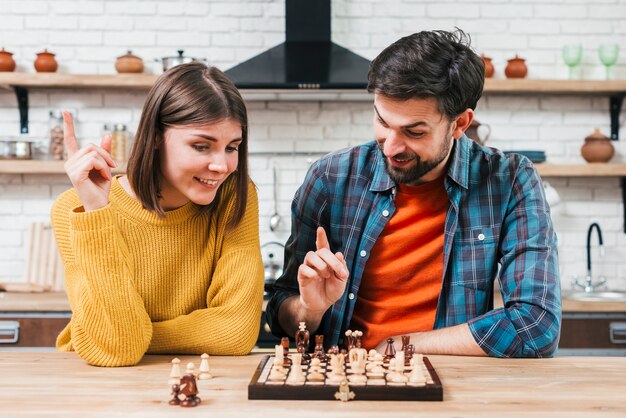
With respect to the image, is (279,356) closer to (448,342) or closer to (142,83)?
(448,342)

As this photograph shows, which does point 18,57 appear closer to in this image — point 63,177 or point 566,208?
point 63,177

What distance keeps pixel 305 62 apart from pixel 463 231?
1.89 meters

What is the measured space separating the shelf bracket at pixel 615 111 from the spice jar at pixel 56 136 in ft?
10.4

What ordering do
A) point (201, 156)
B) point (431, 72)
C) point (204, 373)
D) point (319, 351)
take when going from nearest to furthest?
1. point (204, 373)
2. point (319, 351)
3. point (201, 156)
4. point (431, 72)

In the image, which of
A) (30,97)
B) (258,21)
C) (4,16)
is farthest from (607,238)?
(4,16)

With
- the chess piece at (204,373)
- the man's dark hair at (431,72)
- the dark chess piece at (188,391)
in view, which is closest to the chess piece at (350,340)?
the chess piece at (204,373)

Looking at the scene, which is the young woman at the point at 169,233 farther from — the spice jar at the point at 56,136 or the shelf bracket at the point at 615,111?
the shelf bracket at the point at 615,111

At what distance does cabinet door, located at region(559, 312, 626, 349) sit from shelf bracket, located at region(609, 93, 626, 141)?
4.11 feet

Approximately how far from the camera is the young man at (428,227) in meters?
1.76

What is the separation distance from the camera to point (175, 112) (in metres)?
1.69

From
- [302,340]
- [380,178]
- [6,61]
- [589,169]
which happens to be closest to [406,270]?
[380,178]

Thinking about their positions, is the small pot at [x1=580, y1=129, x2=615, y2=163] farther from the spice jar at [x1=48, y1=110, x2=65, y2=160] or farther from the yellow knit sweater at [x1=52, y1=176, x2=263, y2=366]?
the spice jar at [x1=48, y1=110, x2=65, y2=160]

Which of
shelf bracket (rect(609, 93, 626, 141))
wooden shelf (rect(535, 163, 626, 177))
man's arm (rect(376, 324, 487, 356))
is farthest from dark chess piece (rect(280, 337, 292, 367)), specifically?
shelf bracket (rect(609, 93, 626, 141))

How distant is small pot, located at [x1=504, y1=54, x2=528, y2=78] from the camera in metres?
3.86
